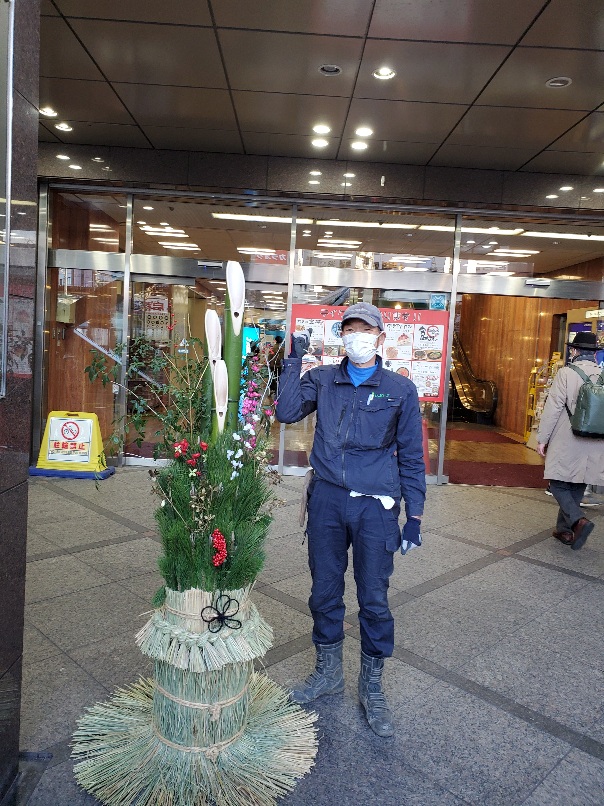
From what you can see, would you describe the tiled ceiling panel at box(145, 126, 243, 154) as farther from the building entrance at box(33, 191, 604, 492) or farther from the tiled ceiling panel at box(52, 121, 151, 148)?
the building entrance at box(33, 191, 604, 492)

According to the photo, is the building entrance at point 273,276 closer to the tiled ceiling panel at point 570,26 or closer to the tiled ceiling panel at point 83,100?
the tiled ceiling panel at point 83,100

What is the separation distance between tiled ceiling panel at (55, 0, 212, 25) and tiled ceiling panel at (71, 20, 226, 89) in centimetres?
9

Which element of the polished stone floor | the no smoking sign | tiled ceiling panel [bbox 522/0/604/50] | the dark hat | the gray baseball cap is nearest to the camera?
the polished stone floor

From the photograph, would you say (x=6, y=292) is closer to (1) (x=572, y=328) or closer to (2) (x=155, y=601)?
(2) (x=155, y=601)

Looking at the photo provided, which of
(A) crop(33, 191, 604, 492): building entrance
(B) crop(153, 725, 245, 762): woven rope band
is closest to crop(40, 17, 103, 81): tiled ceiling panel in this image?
(A) crop(33, 191, 604, 492): building entrance

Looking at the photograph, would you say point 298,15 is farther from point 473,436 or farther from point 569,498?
point 473,436

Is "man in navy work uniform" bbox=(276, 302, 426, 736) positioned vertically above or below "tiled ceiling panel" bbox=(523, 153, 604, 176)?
below

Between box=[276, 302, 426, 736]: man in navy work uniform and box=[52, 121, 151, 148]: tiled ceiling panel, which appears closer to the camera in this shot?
box=[276, 302, 426, 736]: man in navy work uniform

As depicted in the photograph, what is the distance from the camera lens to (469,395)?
49.9 feet

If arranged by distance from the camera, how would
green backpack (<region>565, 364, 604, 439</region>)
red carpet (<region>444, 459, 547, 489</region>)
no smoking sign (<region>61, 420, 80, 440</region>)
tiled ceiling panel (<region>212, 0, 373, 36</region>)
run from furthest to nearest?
1. red carpet (<region>444, 459, 547, 489</region>)
2. no smoking sign (<region>61, 420, 80, 440</region>)
3. green backpack (<region>565, 364, 604, 439</region>)
4. tiled ceiling panel (<region>212, 0, 373, 36</region>)

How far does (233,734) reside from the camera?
7.38 feet

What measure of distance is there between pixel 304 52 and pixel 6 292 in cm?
363

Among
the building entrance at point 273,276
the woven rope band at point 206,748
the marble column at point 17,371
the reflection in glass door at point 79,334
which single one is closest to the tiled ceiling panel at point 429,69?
the building entrance at point 273,276

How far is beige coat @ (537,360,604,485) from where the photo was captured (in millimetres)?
5312
